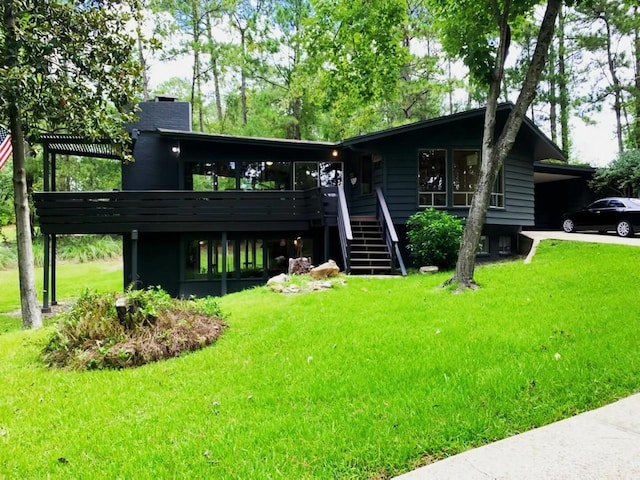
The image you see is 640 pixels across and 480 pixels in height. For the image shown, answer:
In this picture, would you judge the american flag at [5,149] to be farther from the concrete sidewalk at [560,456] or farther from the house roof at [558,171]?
the house roof at [558,171]

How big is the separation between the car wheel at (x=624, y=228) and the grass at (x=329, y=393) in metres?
9.70

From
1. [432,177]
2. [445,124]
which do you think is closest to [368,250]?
[432,177]

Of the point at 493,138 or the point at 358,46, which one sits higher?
the point at 358,46

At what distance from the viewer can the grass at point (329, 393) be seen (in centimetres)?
258

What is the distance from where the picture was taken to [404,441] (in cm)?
263

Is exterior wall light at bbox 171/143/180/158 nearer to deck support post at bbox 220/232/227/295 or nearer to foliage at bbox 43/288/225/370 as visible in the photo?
deck support post at bbox 220/232/227/295

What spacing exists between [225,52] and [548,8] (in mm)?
19915

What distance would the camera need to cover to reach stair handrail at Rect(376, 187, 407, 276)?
10.7 metres

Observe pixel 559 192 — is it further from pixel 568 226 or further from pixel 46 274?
pixel 46 274

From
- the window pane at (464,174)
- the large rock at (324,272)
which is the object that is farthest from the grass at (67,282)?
the window pane at (464,174)

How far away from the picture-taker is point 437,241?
10469 millimetres

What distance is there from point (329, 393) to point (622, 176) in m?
18.9

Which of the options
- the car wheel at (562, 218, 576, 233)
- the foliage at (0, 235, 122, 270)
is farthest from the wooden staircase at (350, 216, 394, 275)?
the foliage at (0, 235, 122, 270)

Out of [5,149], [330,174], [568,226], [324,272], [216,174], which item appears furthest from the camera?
[568,226]
